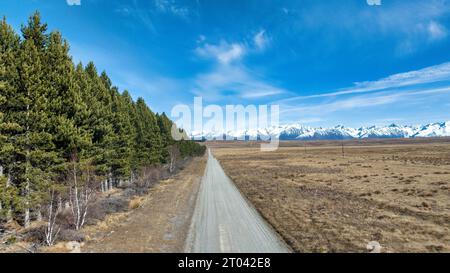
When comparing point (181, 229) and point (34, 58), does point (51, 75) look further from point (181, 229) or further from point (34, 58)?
point (181, 229)

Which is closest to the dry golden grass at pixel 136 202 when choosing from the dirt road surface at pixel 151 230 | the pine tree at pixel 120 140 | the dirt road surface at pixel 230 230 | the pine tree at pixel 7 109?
the dirt road surface at pixel 151 230

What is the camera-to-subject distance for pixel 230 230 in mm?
16625

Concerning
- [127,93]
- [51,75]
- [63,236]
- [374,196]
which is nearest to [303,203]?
[374,196]

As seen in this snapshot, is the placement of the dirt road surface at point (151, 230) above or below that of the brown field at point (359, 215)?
below

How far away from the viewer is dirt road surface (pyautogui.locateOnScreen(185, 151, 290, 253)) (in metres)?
13.7

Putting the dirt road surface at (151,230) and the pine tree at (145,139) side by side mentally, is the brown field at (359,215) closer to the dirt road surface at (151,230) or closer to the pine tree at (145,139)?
the dirt road surface at (151,230)

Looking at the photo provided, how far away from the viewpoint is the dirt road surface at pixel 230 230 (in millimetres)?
13711

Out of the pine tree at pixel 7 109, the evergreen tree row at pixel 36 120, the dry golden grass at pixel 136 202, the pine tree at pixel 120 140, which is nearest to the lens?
the pine tree at pixel 7 109

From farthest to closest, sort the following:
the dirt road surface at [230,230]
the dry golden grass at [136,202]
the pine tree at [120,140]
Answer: the pine tree at [120,140] → the dry golden grass at [136,202] → the dirt road surface at [230,230]

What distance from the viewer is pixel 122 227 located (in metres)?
18.8

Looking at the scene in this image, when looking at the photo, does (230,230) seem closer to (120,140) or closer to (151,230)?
(151,230)

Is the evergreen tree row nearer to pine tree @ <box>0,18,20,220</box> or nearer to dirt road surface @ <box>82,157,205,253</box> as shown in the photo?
pine tree @ <box>0,18,20,220</box>

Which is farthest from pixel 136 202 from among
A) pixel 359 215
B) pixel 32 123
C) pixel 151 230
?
pixel 359 215
